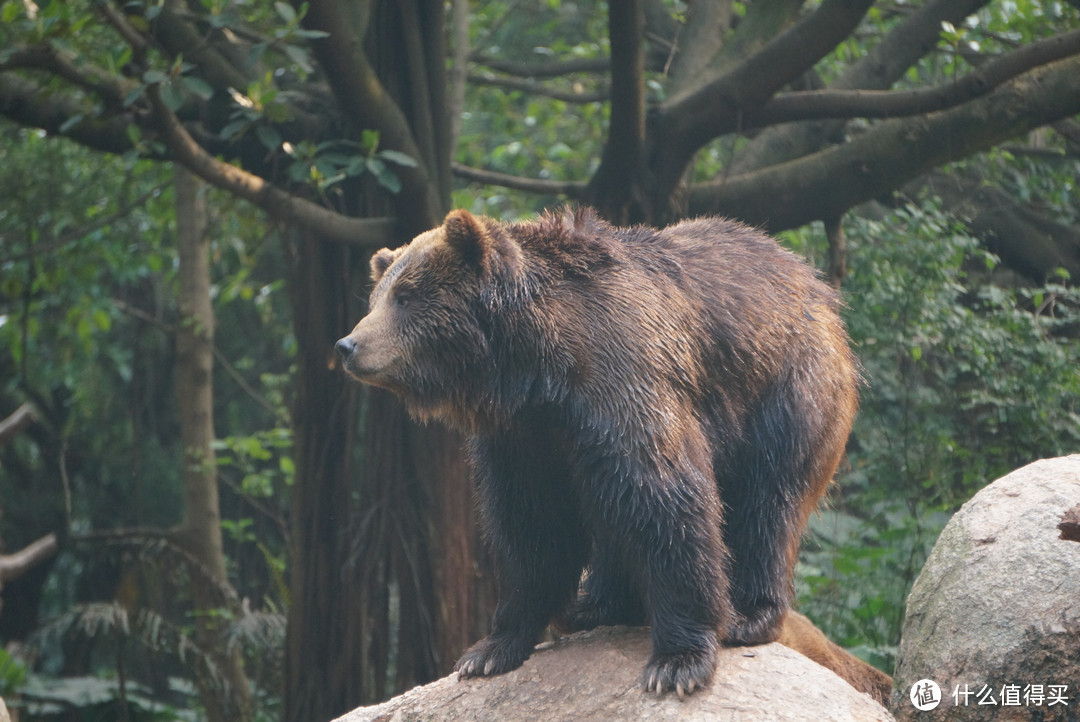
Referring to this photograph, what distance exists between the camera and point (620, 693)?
3.62 meters

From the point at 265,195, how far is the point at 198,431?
123 inches

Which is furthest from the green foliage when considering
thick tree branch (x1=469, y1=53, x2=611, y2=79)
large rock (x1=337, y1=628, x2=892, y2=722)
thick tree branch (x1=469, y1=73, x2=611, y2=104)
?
large rock (x1=337, y1=628, x2=892, y2=722)

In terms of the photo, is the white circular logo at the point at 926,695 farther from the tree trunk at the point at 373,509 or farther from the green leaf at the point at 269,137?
the green leaf at the point at 269,137

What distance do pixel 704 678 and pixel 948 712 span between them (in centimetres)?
75

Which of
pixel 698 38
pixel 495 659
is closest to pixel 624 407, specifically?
pixel 495 659

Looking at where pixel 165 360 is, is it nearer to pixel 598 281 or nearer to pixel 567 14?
pixel 567 14

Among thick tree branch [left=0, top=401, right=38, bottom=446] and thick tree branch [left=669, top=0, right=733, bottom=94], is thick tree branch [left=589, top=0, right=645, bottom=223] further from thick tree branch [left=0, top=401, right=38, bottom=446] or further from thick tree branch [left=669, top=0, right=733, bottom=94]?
thick tree branch [left=0, top=401, right=38, bottom=446]

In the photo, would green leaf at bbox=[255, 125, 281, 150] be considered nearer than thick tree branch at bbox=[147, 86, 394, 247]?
No

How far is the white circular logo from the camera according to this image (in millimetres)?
3445

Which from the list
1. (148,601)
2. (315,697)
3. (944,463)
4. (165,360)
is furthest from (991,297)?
(165,360)

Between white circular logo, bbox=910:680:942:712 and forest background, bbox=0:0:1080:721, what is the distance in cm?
266

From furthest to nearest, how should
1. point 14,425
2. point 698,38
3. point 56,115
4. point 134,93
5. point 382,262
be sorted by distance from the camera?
point 698,38 → point 14,425 → point 56,115 → point 134,93 → point 382,262

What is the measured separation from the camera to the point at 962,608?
3.54 metres

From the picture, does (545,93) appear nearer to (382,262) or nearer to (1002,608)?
(382,262)
